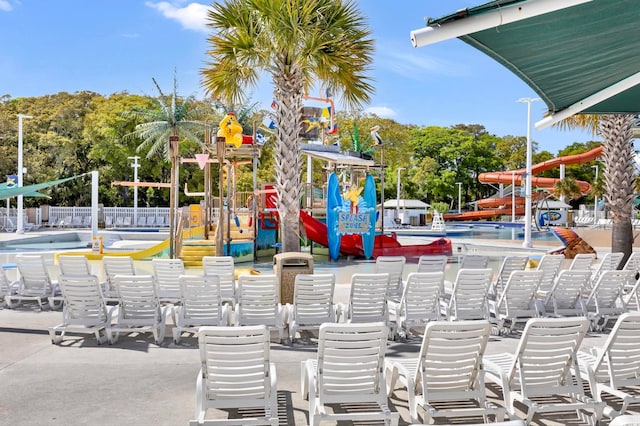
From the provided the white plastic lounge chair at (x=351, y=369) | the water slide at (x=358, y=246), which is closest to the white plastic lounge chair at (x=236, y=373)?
the white plastic lounge chair at (x=351, y=369)

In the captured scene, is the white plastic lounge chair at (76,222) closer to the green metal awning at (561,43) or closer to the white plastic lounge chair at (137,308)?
the white plastic lounge chair at (137,308)

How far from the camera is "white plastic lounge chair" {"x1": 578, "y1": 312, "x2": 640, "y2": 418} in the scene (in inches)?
174

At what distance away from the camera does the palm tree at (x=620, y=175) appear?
44.6 ft

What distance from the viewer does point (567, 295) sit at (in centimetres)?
832

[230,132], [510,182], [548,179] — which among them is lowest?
[230,132]

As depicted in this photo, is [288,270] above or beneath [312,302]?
above

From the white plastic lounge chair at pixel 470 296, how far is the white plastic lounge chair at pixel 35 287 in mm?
6590

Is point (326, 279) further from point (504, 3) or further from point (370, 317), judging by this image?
point (504, 3)

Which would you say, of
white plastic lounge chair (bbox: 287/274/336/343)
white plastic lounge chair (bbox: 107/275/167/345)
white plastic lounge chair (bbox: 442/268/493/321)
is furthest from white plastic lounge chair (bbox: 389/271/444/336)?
white plastic lounge chair (bbox: 107/275/167/345)

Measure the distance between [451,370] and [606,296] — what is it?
204 inches

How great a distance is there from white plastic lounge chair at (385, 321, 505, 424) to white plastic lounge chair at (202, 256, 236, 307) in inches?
164

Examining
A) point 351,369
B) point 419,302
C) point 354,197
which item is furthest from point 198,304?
point 354,197

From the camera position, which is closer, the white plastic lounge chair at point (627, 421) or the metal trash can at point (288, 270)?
the white plastic lounge chair at point (627, 421)

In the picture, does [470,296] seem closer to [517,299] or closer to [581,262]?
[517,299]
